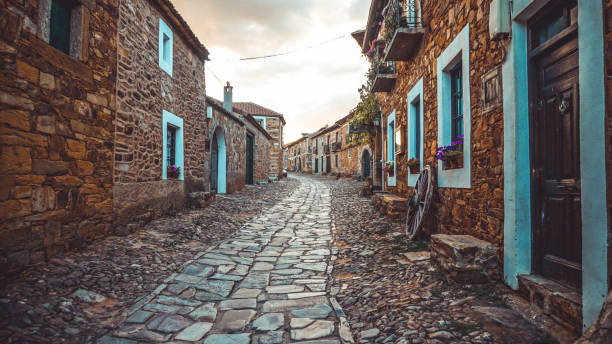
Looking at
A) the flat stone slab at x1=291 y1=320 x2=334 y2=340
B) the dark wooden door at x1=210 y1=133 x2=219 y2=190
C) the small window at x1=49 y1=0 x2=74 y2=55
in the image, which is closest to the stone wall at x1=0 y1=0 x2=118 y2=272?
the small window at x1=49 y1=0 x2=74 y2=55

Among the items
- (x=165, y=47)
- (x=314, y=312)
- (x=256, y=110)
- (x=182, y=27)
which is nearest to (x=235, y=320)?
(x=314, y=312)

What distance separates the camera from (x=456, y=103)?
174 inches

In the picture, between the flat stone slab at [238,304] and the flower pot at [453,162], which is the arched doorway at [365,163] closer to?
the flower pot at [453,162]

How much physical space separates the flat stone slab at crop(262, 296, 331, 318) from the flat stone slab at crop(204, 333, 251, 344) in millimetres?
450

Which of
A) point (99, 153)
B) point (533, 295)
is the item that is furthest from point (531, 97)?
point (99, 153)

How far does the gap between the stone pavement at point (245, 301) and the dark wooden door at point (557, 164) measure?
64.8 inches

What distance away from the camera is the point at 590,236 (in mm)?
1885

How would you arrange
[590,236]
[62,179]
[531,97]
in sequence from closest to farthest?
[590,236], [531,97], [62,179]

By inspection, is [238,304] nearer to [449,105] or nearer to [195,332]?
[195,332]

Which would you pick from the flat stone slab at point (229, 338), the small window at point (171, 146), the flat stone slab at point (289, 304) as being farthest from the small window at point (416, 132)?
the small window at point (171, 146)

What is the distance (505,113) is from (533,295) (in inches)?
58.9

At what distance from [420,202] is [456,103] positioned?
1.50m

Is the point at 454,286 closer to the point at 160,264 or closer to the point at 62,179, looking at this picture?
the point at 160,264

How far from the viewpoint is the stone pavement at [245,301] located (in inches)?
95.9
